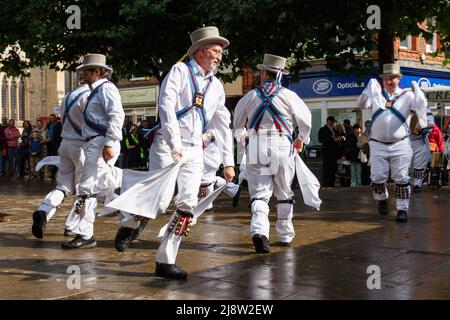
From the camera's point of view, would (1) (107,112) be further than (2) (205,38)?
Yes

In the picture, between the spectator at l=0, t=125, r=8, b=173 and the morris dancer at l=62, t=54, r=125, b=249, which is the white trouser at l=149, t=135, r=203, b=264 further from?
Answer: the spectator at l=0, t=125, r=8, b=173

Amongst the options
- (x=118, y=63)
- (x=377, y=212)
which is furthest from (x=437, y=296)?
(x=118, y=63)

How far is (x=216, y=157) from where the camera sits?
1075cm

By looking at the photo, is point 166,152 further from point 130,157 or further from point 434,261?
point 130,157

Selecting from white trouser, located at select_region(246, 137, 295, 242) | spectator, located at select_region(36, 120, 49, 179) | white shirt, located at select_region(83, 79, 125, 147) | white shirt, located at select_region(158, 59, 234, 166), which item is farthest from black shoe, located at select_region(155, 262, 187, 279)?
spectator, located at select_region(36, 120, 49, 179)

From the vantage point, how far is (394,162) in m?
9.75

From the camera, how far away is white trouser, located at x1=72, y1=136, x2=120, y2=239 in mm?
7453

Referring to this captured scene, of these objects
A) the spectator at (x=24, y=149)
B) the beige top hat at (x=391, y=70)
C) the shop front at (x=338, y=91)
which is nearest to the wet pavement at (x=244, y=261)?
the beige top hat at (x=391, y=70)

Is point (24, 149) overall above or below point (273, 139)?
above

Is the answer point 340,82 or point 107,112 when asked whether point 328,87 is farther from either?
point 107,112

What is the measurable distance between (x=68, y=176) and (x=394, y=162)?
466 centimetres

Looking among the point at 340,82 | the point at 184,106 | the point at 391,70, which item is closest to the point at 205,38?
the point at 184,106

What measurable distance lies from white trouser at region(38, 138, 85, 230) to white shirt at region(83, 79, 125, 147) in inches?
15.0
